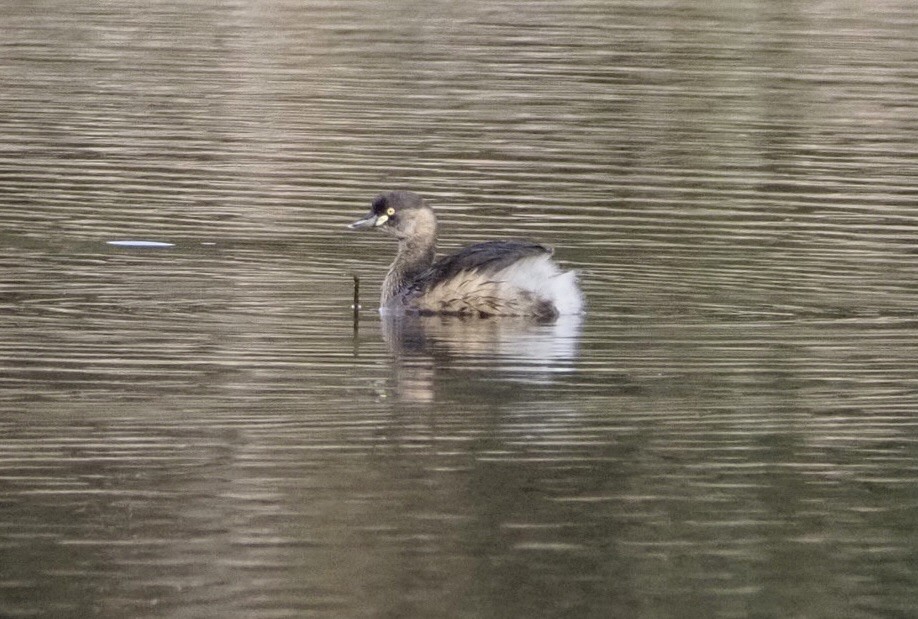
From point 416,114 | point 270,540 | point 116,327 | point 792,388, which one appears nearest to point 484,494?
point 270,540

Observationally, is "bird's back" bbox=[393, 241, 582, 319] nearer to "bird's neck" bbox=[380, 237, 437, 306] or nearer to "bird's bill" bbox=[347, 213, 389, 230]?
"bird's neck" bbox=[380, 237, 437, 306]

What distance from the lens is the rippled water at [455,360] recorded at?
781 centimetres

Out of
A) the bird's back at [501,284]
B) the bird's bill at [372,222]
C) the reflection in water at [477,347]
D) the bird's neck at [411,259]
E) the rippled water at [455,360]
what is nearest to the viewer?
the rippled water at [455,360]

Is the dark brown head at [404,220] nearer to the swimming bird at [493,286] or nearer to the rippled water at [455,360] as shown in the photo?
the rippled water at [455,360]

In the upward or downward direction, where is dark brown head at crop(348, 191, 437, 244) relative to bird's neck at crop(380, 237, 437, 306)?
upward

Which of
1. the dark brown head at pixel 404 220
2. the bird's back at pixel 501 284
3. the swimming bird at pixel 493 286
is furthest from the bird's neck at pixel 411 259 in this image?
the bird's back at pixel 501 284

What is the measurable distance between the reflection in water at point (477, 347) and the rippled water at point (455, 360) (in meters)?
0.04

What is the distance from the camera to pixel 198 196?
18000mm

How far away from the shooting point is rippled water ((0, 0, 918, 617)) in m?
7.81

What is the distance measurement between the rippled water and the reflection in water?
4cm

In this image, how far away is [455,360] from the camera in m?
11.9

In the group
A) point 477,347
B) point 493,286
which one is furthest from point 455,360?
point 493,286

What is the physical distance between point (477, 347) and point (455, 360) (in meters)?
0.50

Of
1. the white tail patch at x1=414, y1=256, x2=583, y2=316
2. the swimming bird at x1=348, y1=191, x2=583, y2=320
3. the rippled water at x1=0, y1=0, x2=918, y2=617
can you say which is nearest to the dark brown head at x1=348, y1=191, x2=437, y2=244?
the rippled water at x1=0, y1=0, x2=918, y2=617
